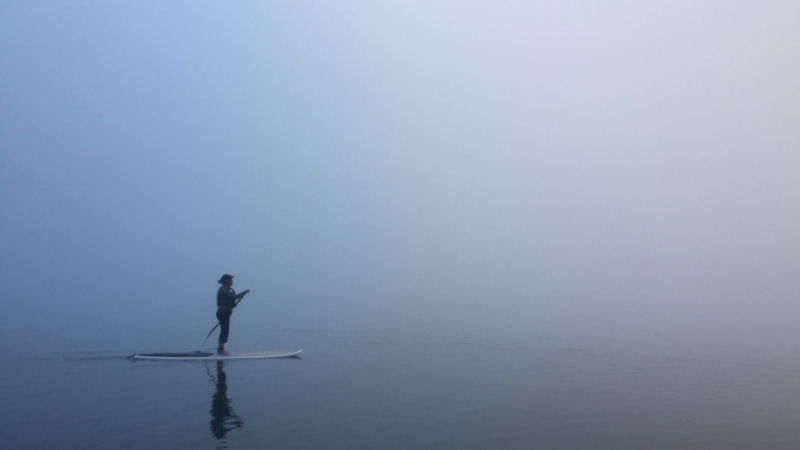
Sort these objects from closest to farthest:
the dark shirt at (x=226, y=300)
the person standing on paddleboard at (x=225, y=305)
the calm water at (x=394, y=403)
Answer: the calm water at (x=394, y=403)
the person standing on paddleboard at (x=225, y=305)
the dark shirt at (x=226, y=300)

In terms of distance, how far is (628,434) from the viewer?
8.68 m

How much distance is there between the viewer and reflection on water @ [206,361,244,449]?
25.7 ft

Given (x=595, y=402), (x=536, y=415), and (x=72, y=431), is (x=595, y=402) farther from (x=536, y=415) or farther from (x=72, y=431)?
(x=72, y=431)

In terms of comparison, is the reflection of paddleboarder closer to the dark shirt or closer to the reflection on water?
the reflection on water

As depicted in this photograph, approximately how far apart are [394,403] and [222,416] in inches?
101

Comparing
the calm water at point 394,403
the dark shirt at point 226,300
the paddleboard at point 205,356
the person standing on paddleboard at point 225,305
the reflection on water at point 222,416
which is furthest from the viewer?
the dark shirt at point 226,300

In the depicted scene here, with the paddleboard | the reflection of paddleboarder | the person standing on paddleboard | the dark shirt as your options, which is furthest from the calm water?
the dark shirt

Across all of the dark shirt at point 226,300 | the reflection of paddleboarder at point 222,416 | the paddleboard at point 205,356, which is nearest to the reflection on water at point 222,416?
the reflection of paddleboarder at point 222,416

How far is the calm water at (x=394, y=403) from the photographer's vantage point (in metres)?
7.98

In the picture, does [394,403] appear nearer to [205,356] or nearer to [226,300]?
[205,356]

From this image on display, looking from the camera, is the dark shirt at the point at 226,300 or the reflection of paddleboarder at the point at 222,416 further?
the dark shirt at the point at 226,300

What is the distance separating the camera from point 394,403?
9992 mm

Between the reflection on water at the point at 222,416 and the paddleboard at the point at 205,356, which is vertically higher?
the paddleboard at the point at 205,356

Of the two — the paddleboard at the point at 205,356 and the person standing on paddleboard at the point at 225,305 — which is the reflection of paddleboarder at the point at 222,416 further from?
the person standing on paddleboard at the point at 225,305
